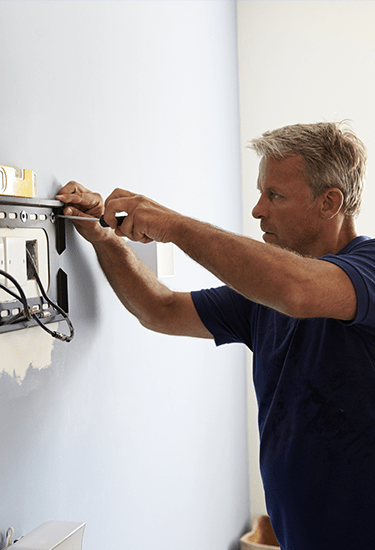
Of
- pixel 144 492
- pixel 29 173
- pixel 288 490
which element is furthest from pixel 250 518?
pixel 29 173

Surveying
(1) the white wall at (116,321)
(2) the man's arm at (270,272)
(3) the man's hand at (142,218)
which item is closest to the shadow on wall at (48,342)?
(1) the white wall at (116,321)

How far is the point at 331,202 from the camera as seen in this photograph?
121cm

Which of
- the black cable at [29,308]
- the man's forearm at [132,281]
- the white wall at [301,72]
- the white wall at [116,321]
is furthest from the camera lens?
the white wall at [301,72]

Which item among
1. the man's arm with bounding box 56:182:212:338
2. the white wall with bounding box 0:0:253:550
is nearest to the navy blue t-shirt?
the man's arm with bounding box 56:182:212:338

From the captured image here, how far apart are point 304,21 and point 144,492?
214 centimetres

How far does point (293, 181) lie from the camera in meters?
1.20

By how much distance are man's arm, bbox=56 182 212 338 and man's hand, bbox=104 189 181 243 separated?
0.10m

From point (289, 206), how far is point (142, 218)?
370 mm

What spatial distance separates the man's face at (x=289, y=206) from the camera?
1.20 metres

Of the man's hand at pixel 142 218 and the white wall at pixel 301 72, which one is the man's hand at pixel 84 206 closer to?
the man's hand at pixel 142 218

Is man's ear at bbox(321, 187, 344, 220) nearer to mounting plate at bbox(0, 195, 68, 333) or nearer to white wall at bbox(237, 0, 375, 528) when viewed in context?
mounting plate at bbox(0, 195, 68, 333)

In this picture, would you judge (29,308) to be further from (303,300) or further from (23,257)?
(303,300)

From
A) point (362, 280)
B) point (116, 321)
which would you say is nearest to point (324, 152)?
point (362, 280)

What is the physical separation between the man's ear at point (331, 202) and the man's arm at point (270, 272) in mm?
301
